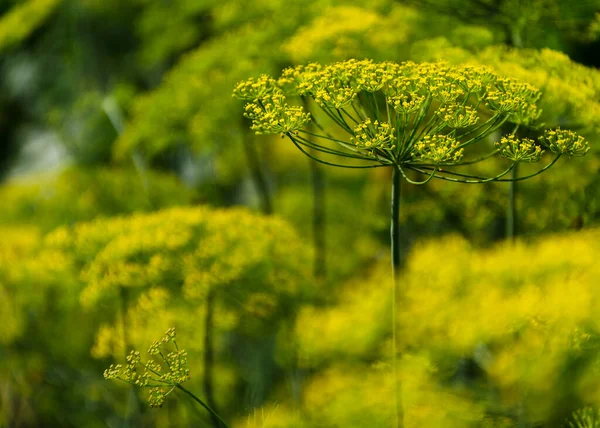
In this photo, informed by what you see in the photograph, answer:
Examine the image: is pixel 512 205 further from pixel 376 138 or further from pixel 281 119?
pixel 281 119

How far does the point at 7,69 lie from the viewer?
9.61 meters

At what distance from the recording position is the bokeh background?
2.85 m

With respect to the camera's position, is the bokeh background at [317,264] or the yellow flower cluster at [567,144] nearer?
the yellow flower cluster at [567,144]

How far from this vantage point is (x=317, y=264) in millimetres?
4527

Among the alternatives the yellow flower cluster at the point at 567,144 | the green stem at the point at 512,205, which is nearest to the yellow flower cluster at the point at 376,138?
the yellow flower cluster at the point at 567,144

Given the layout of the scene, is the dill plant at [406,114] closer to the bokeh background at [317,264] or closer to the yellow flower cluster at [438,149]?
the yellow flower cluster at [438,149]

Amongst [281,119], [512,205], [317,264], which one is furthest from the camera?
[317,264]

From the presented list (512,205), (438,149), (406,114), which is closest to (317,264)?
(512,205)

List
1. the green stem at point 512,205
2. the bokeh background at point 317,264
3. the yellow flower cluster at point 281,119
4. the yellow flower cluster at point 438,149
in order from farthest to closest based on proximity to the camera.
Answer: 1. the green stem at point 512,205
2. the bokeh background at point 317,264
3. the yellow flower cluster at point 281,119
4. the yellow flower cluster at point 438,149

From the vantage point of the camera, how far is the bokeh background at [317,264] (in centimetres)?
285

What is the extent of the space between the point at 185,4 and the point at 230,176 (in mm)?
2639

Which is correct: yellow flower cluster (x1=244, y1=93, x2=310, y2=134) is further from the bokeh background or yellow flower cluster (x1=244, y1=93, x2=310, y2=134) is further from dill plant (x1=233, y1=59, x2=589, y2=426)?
the bokeh background

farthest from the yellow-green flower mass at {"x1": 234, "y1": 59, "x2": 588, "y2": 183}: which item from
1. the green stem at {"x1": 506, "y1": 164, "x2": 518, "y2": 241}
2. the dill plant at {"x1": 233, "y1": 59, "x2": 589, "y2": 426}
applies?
the green stem at {"x1": 506, "y1": 164, "x2": 518, "y2": 241}

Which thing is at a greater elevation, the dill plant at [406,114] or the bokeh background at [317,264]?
the dill plant at [406,114]
